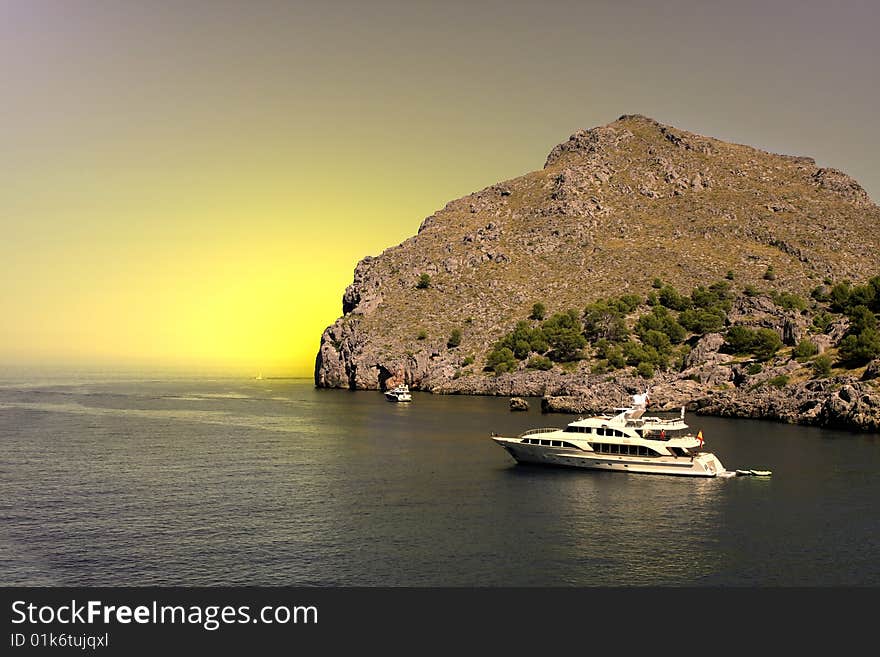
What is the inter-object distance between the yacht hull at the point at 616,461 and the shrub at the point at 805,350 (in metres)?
88.1

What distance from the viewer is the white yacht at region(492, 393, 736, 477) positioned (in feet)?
253

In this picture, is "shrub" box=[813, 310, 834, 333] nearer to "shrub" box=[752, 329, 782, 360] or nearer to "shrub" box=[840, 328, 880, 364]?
"shrub" box=[752, 329, 782, 360]

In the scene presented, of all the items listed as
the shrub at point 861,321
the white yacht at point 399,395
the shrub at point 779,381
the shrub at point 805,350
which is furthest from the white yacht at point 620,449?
the white yacht at point 399,395

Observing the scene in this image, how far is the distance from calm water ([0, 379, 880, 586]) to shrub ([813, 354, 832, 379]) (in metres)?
36.5

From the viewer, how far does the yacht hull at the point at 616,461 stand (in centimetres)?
7656

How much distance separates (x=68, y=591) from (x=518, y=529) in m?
29.7

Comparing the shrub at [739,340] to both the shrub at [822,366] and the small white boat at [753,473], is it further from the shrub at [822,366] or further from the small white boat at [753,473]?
the small white boat at [753,473]

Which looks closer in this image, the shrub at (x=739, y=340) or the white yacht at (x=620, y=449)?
the white yacht at (x=620, y=449)

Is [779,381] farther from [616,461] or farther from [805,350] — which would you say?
[616,461]

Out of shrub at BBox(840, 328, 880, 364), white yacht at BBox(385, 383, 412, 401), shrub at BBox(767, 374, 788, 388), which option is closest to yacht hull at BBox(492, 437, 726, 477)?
shrub at BBox(767, 374, 788, 388)

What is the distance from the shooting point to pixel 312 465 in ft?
276

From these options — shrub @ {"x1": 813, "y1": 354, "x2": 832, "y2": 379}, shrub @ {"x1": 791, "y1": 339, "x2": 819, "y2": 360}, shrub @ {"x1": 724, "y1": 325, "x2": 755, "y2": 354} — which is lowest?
shrub @ {"x1": 813, "y1": 354, "x2": 832, "y2": 379}

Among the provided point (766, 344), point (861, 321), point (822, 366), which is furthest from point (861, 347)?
point (766, 344)

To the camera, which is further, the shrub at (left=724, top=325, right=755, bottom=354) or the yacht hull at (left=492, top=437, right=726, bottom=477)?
the shrub at (left=724, top=325, right=755, bottom=354)
